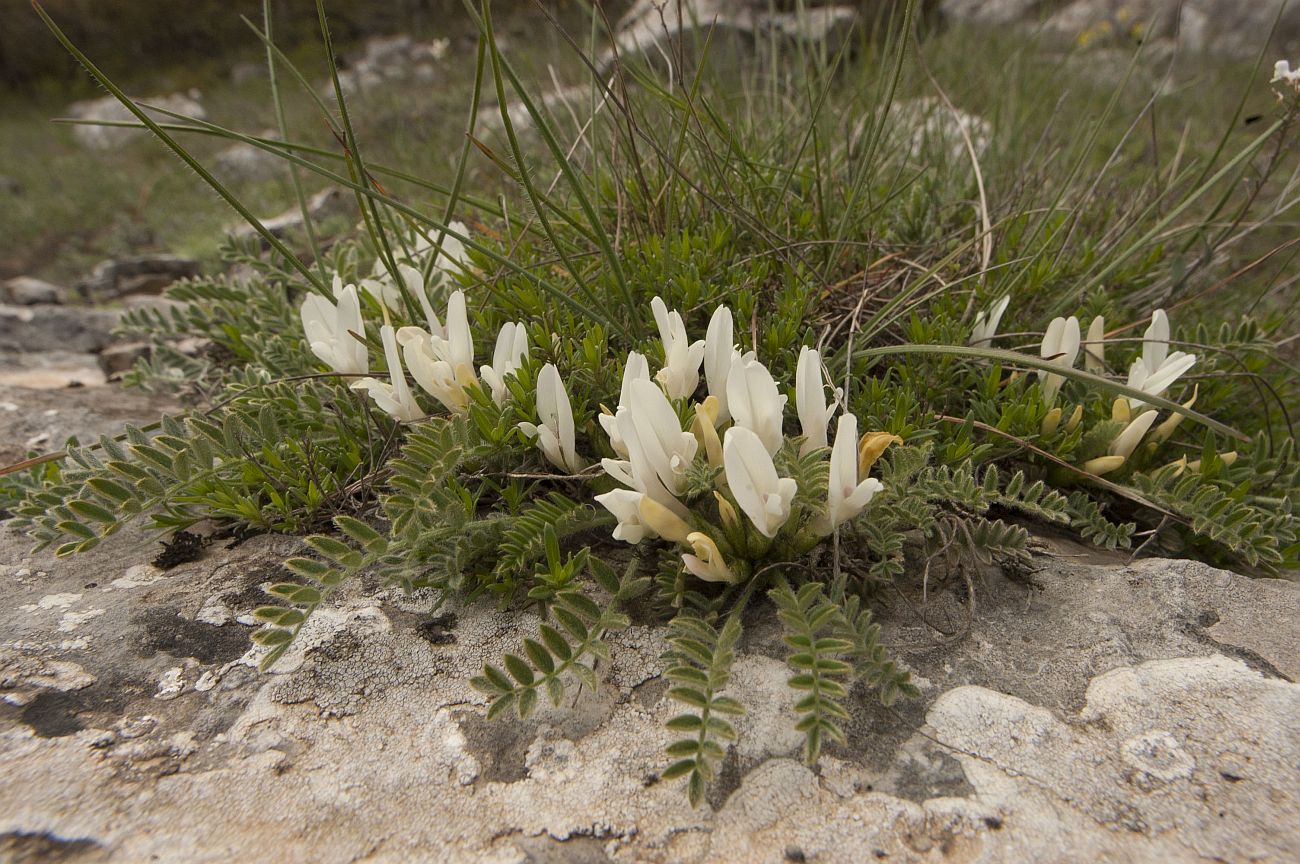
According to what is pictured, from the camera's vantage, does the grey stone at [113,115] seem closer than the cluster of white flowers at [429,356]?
No

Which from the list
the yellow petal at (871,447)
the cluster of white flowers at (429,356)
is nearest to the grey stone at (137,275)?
the cluster of white flowers at (429,356)

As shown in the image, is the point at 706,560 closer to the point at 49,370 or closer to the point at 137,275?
the point at 49,370

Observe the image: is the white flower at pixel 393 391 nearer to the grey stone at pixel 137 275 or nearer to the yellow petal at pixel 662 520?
the yellow petal at pixel 662 520

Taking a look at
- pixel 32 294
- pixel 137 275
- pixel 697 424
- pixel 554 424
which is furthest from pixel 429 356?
pixel 32 294

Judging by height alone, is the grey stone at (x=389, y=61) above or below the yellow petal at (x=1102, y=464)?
above

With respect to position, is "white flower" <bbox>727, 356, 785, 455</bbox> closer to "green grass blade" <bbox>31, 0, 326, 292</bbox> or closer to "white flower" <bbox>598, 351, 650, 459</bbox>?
"white flower" <bbox>598, 351, 650, 459</bbox>

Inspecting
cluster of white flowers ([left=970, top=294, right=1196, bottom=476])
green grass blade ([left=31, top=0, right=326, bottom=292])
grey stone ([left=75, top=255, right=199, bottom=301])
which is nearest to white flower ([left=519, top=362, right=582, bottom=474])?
green grass blade ([left=31, top=0, right=326, bottom=292])
